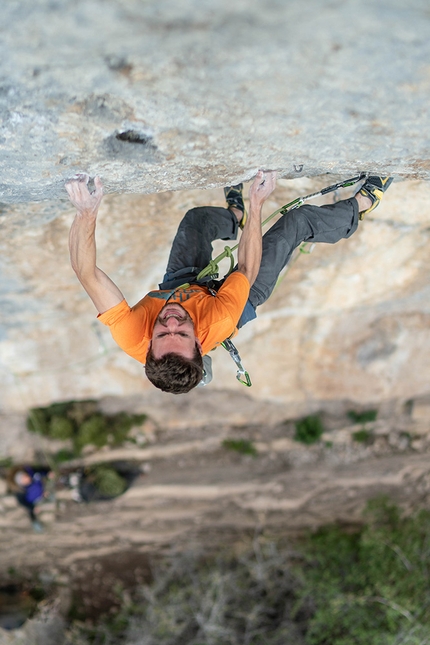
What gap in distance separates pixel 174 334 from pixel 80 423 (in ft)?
15.1

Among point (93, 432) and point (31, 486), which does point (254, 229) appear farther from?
point (31, 486)

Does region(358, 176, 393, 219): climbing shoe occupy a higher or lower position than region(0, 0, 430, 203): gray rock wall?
higher

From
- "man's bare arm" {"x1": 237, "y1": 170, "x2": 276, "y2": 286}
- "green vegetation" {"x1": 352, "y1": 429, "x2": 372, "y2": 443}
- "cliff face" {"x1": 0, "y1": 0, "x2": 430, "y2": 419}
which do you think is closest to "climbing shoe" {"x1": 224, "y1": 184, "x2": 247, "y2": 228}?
"cliff face" {"x1": 0, "y1": 0, "x2": 430, "y2": 419}

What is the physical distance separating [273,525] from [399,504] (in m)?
1.76

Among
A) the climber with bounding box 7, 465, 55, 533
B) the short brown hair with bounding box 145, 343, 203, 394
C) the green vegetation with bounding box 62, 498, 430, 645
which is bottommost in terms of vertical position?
the green vegetation with bounding box 62, 498, 430, 645

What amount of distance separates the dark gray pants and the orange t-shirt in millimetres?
300

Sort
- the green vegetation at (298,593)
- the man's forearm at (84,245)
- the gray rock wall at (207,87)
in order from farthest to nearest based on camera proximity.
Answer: the green vegetation at (298,593), the man's forearm at (84,245), the gray rock wall at (207,87)

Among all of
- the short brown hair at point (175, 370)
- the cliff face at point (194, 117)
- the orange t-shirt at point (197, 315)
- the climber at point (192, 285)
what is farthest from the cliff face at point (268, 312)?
the short brown hair at point (175, 370)

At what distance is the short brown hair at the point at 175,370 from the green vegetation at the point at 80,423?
433 cm

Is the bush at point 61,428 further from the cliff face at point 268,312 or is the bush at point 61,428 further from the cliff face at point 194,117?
the cliff face at point 194,117

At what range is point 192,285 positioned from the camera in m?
2.87

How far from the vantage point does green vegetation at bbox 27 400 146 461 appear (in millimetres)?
6578

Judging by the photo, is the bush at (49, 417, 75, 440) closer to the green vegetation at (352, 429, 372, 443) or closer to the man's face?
the green vegetation at (352, 429, 372, 443)

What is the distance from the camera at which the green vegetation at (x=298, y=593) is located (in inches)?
236
